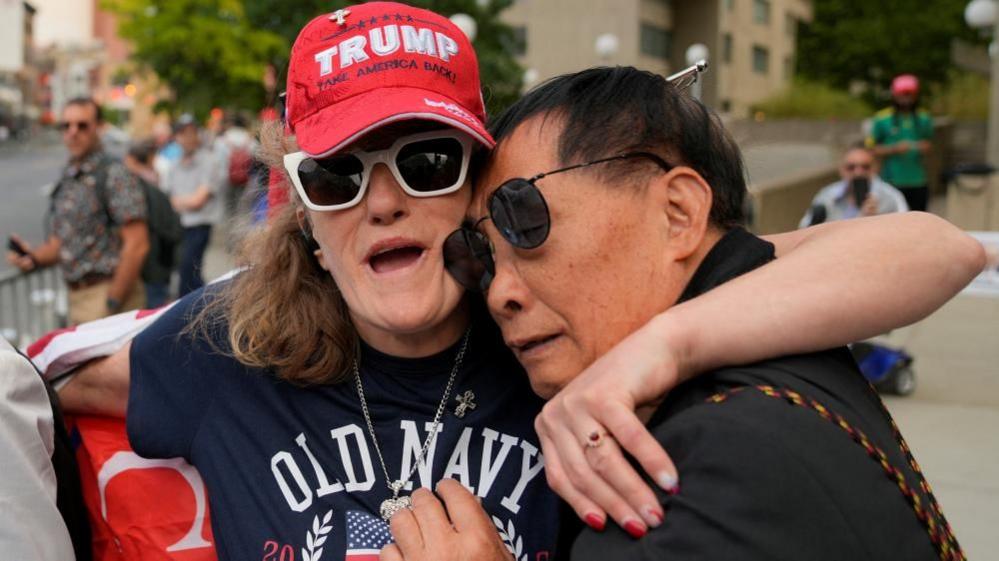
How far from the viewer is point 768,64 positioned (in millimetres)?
56031

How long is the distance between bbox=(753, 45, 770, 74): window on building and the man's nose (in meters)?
55.5

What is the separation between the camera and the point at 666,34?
4906cm

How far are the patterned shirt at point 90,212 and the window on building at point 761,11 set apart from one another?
51450mm

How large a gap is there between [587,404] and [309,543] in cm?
83

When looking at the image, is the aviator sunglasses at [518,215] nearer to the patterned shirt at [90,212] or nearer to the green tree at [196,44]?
the patterned shirt at [90,212]

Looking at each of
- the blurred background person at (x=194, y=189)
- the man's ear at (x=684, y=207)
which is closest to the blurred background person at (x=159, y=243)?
the blurred background person at (x=194, y=189)

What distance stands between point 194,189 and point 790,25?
50.4 m

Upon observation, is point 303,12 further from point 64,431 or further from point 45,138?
point 45,138

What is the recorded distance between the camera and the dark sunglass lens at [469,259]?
198 cm

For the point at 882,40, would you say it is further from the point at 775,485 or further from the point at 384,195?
the point at 775,485

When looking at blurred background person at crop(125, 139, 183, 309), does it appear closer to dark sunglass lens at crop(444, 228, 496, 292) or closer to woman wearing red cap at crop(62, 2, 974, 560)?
woman wearing red cap at crop(62, 2, 974, 560)

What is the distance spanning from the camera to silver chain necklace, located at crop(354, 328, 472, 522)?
2.09 meters

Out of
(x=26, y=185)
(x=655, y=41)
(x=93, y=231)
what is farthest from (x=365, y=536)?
(x=655, y=41)

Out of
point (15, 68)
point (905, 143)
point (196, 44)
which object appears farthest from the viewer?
point (196, 44)
